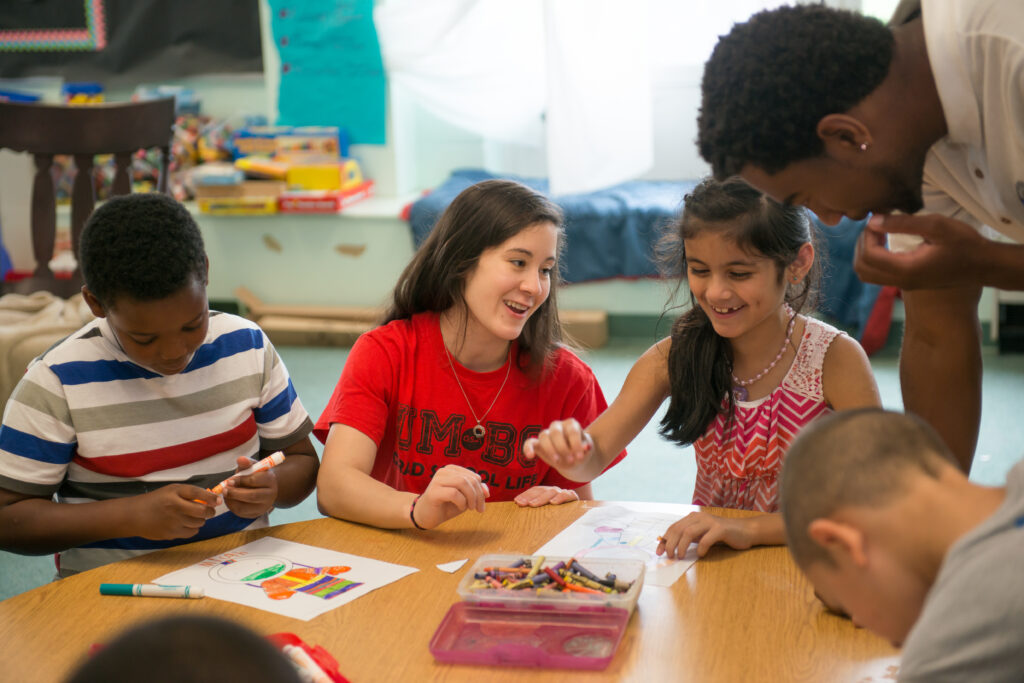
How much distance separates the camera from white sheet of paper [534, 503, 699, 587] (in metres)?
1.30

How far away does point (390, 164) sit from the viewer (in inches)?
186

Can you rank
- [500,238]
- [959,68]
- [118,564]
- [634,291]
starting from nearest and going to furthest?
1. [959,68]
2. [118,564]
3. [500,238]
4. [634,291]

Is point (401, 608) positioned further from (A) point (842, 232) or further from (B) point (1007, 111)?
(A) point (842, 232)

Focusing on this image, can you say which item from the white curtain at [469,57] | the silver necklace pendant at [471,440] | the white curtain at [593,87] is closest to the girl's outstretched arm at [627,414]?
the silver necklace pendant at [471,440]

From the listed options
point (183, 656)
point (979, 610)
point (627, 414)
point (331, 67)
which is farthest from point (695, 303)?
point (331, 67)

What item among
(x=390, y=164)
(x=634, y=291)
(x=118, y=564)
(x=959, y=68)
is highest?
(x=959, y=68)

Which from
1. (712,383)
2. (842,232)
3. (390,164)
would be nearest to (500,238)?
(712,383)

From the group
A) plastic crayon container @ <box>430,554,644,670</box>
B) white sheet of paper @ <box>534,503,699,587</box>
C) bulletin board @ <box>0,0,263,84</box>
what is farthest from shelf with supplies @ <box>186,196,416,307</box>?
plastic crayon container @ <box>430,554,644,670</box>

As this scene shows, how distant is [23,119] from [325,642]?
254 cm

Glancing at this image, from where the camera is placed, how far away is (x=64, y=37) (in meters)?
4.96

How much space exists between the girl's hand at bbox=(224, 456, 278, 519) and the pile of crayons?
16.3 inches

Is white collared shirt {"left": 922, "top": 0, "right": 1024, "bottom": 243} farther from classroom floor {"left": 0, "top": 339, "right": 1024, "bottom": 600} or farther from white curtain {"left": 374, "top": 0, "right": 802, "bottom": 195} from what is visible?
white curtain {"left": 374, "top": 0, "right": 802, "bottom": 195}

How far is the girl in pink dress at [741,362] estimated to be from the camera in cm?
165

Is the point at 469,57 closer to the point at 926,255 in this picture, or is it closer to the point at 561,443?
the point at 561,443
